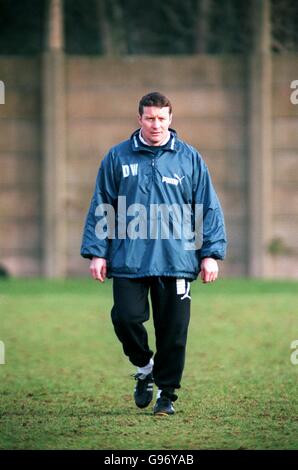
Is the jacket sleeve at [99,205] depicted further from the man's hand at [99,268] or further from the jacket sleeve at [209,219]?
the jacket sleeve at [209,219]

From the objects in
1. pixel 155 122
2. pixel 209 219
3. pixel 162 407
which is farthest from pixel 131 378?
pixel 155 122

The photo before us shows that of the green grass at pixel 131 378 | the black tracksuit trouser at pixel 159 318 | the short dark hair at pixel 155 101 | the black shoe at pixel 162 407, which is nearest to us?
the green grass at pixel 131 378

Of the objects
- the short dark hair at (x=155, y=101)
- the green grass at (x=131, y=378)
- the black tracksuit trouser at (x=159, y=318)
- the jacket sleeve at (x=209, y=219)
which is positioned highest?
the short dark hair at (x=155, y=101)

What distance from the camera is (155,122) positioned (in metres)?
6.84

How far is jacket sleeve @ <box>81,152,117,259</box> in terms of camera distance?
22.6ft

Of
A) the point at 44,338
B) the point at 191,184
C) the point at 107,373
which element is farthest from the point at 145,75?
the point at 191,184

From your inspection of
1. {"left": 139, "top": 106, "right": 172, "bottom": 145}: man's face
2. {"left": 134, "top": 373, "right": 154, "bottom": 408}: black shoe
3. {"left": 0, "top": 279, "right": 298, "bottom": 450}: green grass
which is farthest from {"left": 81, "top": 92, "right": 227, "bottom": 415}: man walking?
{"left": 0, "top": 279, "right": 298, "bottom": 450}: green grass

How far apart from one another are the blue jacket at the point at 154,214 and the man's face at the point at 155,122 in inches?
3.0

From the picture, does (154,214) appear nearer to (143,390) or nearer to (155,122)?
(155,122)

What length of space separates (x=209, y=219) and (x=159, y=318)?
0.61m

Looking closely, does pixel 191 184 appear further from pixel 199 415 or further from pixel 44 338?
pixel 44 338

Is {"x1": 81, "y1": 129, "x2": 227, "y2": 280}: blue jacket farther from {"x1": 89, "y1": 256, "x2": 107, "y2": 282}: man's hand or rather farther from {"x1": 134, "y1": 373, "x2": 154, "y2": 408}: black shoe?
{"x1": 134, "y1": 373, "x2": 154, "y2": 408}: black shoe

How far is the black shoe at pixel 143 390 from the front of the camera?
7.20 metres

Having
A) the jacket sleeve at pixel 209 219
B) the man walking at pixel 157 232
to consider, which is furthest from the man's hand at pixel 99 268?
the jacket sleeve at pixel 209 219
